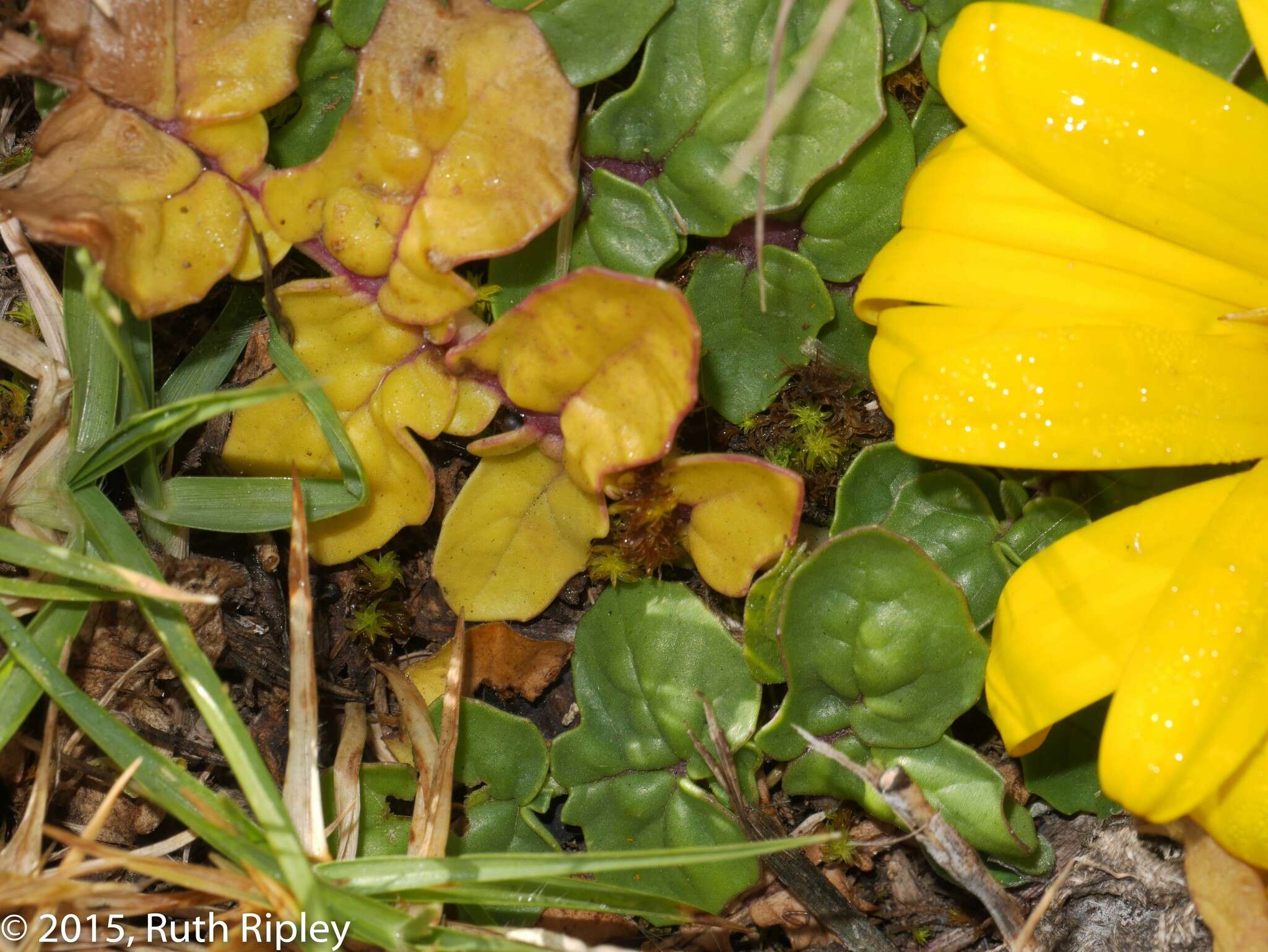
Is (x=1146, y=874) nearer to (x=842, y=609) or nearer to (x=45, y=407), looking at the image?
(x=842, y=609)

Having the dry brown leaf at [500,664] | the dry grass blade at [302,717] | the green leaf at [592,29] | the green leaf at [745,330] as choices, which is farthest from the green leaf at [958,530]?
the dry grass blade at [302,717]

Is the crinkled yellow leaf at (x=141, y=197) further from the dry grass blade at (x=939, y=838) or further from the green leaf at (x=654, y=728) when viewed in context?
the dry grass blade at (x=939, y=838)

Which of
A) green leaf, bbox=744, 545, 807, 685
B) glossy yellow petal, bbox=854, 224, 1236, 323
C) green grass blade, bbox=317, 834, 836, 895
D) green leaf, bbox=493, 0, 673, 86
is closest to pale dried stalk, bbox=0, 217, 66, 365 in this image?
green leaf, bbox=493, 0, 673, 86

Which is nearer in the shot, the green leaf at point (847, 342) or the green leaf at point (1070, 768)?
the green leaf at point (1070, 768)

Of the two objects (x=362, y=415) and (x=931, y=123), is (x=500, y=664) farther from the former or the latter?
(x=931, y=123)

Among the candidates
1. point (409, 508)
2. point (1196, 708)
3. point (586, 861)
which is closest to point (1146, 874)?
point (1196, 708)

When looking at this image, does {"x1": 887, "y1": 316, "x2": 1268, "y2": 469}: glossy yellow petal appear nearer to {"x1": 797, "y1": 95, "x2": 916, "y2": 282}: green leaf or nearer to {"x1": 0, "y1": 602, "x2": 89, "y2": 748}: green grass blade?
{"x1": 797, "y1": 95, "x2": 916, "y2": 282}: green leaf
